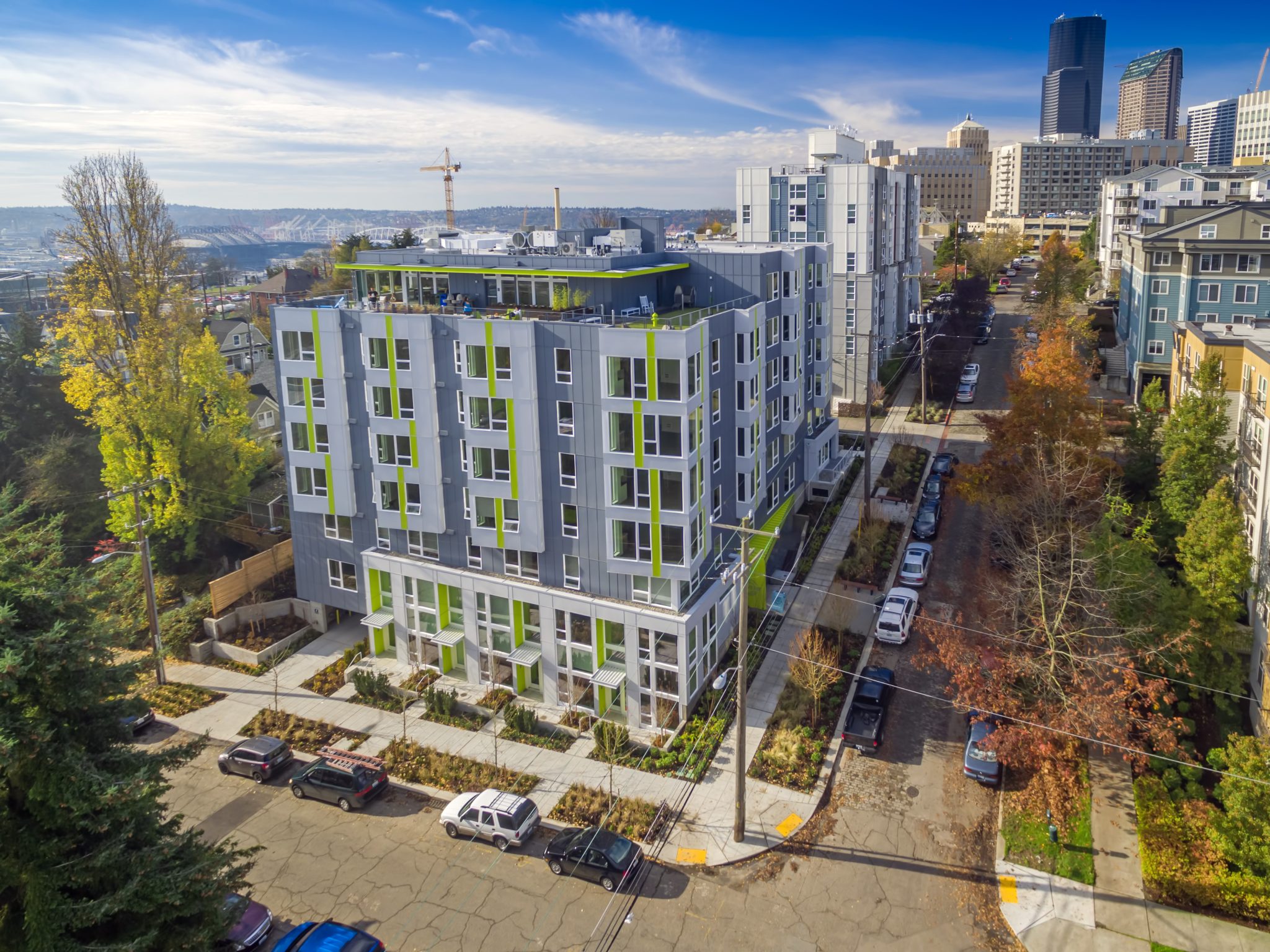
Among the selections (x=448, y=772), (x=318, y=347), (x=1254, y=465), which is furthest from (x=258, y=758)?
(x=1254, y=465)

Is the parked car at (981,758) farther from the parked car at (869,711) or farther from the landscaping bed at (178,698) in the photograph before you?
the landscaping bed at (178,698)

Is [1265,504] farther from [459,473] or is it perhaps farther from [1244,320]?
[1244,320]

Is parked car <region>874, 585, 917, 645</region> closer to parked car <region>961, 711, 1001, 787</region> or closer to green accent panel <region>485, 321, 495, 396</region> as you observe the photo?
parked car <region>961, 711, 1001, 787</region>

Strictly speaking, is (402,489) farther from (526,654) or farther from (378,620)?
(526,654)

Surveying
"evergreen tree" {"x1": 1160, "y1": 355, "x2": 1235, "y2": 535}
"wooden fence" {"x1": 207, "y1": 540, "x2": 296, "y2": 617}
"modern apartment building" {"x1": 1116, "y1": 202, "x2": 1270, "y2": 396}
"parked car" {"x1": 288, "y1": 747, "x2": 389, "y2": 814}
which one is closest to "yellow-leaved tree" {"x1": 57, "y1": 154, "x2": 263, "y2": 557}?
"wooden fence" {"x1": 207, "y1": 540, "x2": 296, "y2": 617}

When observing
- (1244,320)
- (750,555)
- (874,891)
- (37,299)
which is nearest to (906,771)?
(874,891)

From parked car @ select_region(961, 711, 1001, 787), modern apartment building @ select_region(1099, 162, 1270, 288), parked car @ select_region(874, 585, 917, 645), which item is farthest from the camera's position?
modern apartment building @ select_region(1099, 162, 1270, 288)

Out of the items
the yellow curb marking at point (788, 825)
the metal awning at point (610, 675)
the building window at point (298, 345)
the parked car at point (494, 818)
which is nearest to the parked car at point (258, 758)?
the parked car at point (494, 818)
